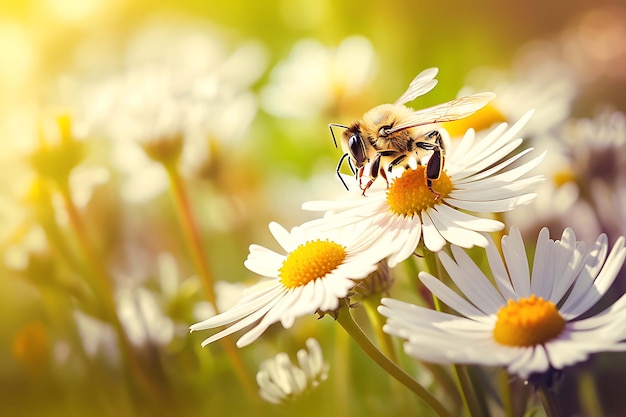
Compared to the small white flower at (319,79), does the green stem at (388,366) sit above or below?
below

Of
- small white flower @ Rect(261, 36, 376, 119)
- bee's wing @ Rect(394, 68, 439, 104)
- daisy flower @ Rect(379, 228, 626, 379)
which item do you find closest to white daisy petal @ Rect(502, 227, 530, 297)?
daisy flower @ Rect(379, 228, 626, 379)

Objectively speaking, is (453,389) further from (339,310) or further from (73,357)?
(73,357)

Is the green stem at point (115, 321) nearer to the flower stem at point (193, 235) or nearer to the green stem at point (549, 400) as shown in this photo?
the flower stem at point (193, 235)

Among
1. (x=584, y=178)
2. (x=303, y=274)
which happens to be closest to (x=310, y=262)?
(x=303, y=274)

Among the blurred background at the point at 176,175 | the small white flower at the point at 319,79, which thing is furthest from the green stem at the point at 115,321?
the small white flower at the point at 319,79

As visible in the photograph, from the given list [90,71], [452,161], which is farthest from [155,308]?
[90,71]

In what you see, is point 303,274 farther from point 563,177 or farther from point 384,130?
point 563,177
